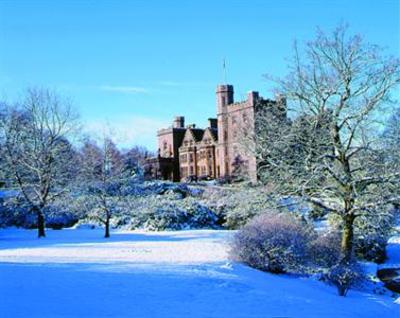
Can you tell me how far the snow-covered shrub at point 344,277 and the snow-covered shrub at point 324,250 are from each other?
1501 mm

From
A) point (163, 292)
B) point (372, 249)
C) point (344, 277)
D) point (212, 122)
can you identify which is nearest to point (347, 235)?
point (344, 277)

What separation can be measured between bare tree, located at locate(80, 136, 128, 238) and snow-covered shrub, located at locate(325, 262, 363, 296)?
17052 mm

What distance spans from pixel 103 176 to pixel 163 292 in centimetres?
1986

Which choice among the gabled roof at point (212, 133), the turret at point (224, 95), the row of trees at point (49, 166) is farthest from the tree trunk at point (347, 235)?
the gabled roof at point (212, 133)

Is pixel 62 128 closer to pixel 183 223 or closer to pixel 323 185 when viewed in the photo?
pixel 183 223

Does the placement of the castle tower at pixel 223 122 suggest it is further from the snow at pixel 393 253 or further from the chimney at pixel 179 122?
the snow at pixel 393 253

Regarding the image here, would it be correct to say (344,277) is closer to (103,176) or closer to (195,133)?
(103,176)

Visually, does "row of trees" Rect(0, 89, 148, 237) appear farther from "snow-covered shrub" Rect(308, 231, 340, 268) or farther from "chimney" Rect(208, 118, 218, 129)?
"chimney" Rect(208, 118, 218, 129)

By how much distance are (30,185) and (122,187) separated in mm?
6010

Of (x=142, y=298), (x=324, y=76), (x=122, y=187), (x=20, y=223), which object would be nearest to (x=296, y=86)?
(x=324, y=76)

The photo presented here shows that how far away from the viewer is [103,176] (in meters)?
29.8

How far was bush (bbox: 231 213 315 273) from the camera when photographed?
1559 cm

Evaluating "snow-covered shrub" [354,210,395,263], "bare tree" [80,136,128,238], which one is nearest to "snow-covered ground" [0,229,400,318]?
"snow-covered shrub" [354,210,395,263]

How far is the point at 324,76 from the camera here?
Result: 16.7m
